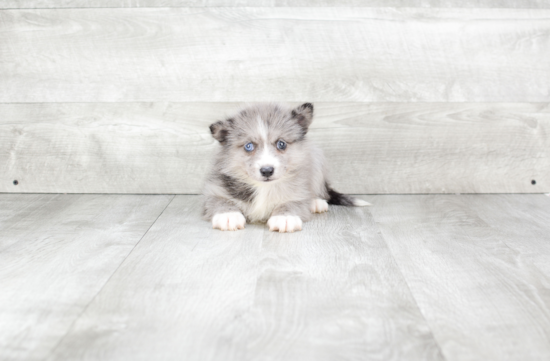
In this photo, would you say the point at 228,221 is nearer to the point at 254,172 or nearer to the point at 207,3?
the point at 254,172

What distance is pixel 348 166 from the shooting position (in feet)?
9.93

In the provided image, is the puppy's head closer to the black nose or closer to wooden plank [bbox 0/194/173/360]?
the black nose

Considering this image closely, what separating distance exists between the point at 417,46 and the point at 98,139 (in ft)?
→ 6.11

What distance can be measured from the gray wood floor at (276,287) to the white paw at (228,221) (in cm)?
4

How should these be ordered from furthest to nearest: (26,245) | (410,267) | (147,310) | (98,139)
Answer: (98,139), (26,245), (410,267), (147,310)

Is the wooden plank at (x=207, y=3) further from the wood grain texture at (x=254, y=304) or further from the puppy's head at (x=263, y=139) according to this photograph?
the wood grain texture at (x=254, y=304)

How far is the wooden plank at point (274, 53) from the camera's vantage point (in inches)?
113

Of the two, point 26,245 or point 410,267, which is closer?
point 410,267

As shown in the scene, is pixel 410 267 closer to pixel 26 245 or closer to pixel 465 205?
pixel 465 205

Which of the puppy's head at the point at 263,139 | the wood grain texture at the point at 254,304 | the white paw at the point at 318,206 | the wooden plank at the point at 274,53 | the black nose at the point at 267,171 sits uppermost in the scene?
the wooden plank at the point at 274,53

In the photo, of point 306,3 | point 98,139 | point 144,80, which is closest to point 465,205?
point 306,3

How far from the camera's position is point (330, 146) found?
2.99 meters

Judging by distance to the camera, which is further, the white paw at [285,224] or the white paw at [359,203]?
the white paw at [359,203]

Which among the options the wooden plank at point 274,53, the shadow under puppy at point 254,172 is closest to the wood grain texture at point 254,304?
the shadow under puppy at point 254,172
